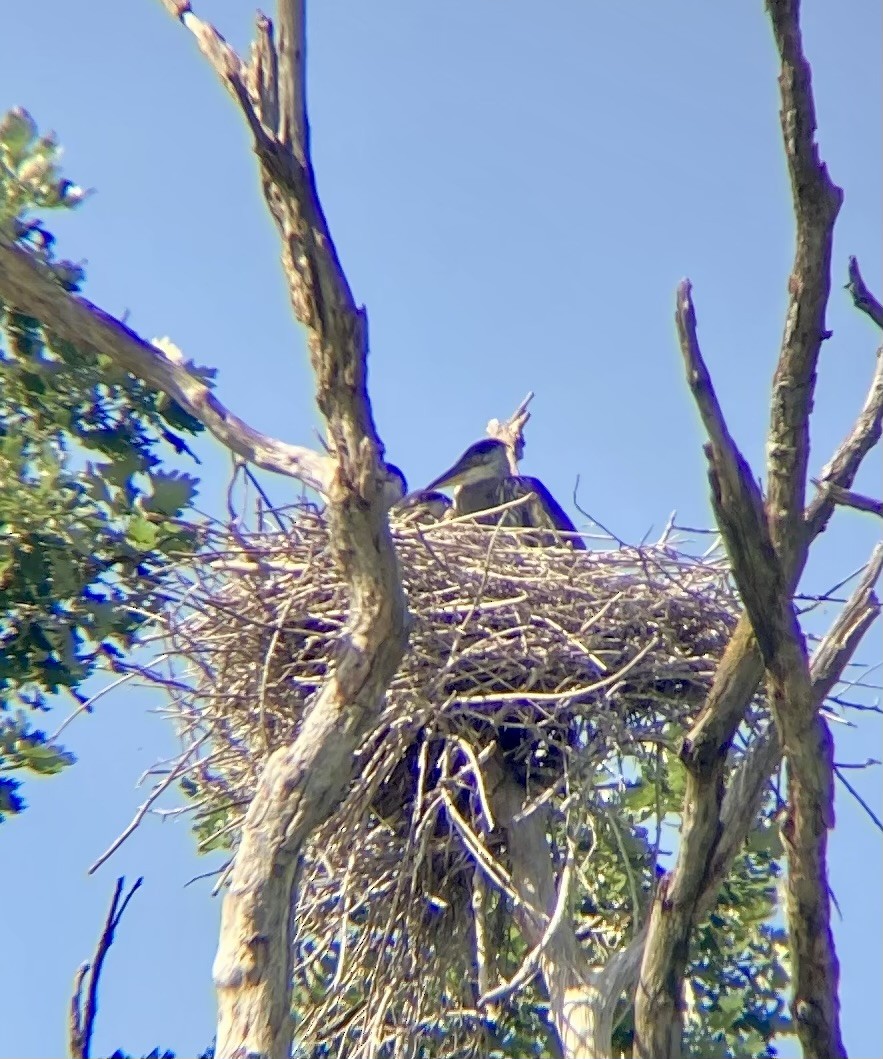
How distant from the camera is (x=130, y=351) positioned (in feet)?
12.6

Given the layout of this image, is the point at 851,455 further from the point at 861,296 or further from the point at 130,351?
the point at 130,351

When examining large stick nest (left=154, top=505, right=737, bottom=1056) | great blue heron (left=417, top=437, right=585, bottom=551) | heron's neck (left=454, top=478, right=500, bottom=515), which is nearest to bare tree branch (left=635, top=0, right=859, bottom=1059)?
large stick nest (left=154, top=505, right=737, bottom=1056)

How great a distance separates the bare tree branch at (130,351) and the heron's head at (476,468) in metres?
3.12

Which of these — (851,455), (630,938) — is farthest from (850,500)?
(630,938)

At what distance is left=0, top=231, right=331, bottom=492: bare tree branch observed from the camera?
3762 millimetres

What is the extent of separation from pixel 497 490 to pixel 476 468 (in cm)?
27

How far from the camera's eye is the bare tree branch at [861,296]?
122 inches

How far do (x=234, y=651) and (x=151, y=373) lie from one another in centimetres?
150

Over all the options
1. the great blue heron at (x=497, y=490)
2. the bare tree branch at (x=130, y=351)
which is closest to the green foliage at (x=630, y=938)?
the great blue heron at (x=497, y=490)

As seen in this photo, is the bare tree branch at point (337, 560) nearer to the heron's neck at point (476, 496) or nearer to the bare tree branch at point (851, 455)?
the bare tree branch at point (851, 455)

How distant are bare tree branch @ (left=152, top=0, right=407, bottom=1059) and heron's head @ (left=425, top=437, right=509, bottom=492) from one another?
11.1ft

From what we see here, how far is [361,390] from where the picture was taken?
334 cm

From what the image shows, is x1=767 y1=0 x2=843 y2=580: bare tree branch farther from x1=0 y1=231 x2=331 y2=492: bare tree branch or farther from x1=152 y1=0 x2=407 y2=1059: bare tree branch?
x1=0 y1=231 x2=331 y2=492: bare tree branch

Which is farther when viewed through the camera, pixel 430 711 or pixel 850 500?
pixel 430 711
